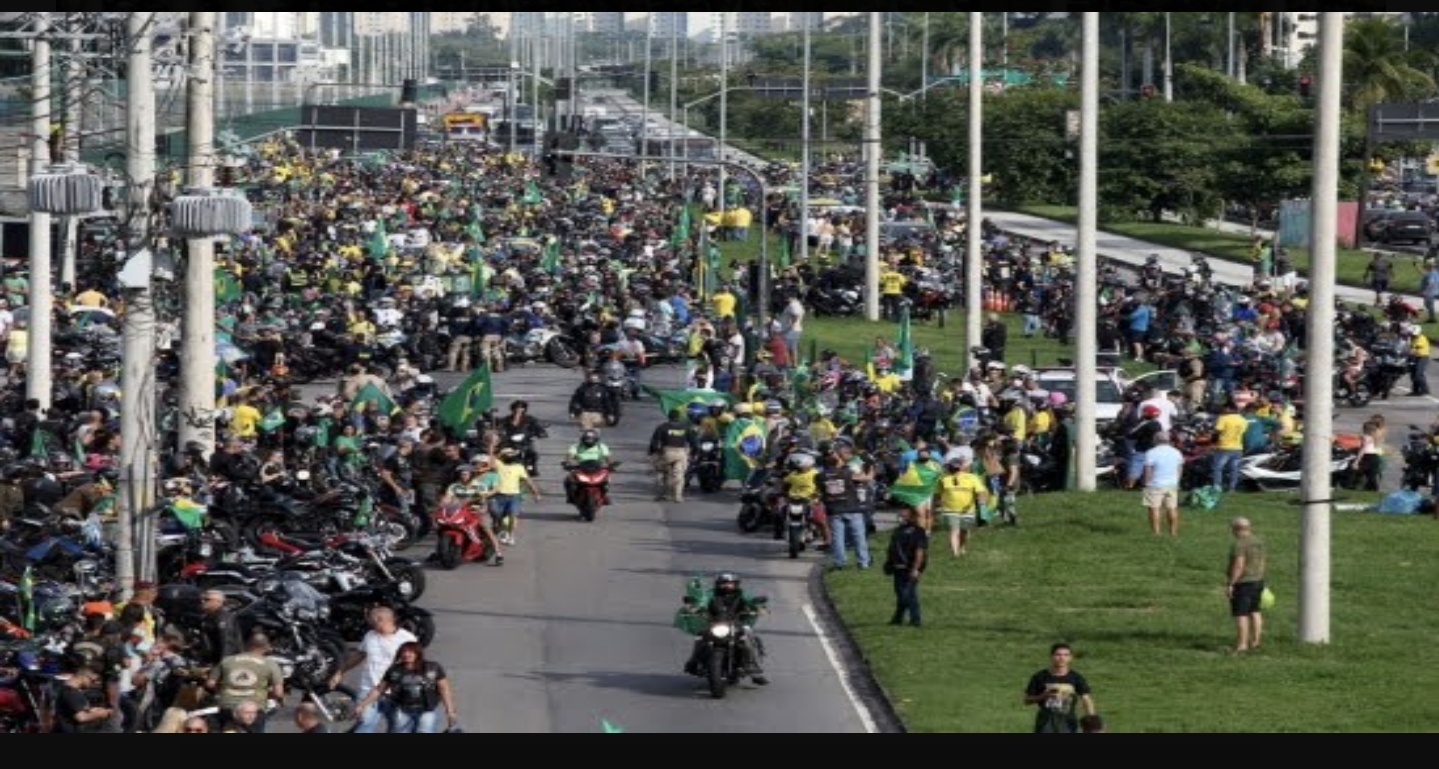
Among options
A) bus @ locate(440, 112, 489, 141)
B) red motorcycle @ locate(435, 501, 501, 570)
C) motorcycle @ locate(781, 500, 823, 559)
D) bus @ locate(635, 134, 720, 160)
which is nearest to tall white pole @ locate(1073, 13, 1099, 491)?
motorcycle @ locate(781, 500, 823, 559)

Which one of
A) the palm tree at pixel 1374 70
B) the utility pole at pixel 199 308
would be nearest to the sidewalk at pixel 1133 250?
the palm tree at pixel 1374 70

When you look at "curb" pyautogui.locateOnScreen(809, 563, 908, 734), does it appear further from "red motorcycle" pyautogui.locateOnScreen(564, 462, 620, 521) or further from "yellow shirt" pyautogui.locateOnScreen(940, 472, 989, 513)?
"red motorcycle" pyautogui.locateOnScreen(564, 462, 620, 521)

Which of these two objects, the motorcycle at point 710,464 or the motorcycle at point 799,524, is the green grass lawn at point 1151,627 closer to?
the motorcycle at point 799,524

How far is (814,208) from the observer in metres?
106

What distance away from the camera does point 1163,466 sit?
126 ft

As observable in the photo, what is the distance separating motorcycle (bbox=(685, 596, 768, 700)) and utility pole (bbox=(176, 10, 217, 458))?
1259cm

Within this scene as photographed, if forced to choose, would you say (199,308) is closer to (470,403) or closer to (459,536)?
(470,403)

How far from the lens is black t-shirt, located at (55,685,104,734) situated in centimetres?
2581

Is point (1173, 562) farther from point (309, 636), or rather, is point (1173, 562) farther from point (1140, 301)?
point (1140, 301)

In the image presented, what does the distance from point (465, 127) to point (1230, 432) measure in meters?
149

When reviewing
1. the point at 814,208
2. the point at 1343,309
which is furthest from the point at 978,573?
the point at 814,208

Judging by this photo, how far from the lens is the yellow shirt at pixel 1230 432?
42.9 metres

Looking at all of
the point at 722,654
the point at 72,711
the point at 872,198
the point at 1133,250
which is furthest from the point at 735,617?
the point at 1133,250

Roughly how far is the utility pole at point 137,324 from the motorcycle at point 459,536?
4.13m
